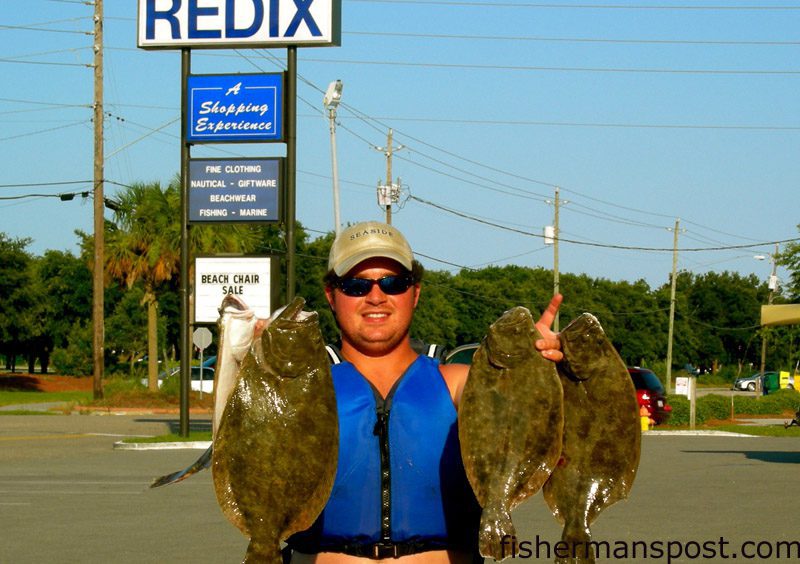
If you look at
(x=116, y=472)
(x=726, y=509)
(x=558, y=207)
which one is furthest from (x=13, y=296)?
(x=726, y=509)

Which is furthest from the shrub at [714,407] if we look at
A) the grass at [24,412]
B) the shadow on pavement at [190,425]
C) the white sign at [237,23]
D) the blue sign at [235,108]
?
the grass at [24,412]

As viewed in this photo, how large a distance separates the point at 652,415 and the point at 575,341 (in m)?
27.2

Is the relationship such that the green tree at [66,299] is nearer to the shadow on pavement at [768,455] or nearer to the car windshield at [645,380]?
the car windshield at [645,380]

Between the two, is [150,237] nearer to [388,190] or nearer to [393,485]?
[388,190]

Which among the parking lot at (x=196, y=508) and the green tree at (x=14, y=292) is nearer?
the parking lot at (x=196, y=508)

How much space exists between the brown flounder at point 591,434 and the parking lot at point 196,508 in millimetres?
6966

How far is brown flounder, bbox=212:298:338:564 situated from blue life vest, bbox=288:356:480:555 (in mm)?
464

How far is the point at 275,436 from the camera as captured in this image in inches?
122

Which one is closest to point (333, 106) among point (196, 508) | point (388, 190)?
point (388, 190)

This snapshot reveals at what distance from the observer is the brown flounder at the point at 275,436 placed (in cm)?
305

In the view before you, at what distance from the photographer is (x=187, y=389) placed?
2412 centimetres

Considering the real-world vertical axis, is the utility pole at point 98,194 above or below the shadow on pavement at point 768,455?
above

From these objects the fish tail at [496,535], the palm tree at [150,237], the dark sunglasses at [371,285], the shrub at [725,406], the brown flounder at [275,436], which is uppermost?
the palm tree at [150,237]

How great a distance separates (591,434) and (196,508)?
1071 centimetres
